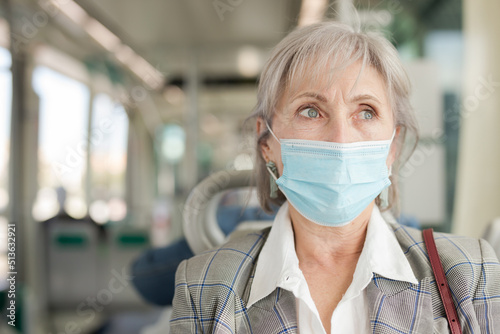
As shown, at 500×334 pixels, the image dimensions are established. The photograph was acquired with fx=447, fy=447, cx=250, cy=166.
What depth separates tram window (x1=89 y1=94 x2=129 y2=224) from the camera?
243 inches

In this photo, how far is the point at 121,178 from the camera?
755 centimetres

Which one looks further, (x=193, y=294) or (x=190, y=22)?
(x=190, y=22)

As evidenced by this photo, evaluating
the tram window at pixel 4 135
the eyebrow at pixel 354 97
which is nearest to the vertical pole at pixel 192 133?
the tram window at pixel 4 135

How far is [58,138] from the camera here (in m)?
5.28

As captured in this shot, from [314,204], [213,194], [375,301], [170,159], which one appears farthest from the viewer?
[170,159]

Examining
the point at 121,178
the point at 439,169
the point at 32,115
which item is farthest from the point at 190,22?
the point at 439,169

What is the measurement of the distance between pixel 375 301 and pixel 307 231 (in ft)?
0.95

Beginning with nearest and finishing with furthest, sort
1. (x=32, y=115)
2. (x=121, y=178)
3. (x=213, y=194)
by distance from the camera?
1. (x=213, y=194)
2. (x=32, y=115)
3. (x=121, y=178)

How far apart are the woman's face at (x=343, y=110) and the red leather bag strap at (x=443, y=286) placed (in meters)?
0.34

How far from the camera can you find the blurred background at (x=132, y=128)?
2756 mm

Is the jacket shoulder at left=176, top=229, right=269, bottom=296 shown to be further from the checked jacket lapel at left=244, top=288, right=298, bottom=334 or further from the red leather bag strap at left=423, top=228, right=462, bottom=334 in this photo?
the red leather bag strap at left=423, top=228, right=462, bottom=334

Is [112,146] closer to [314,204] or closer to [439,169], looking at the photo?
[439,169]

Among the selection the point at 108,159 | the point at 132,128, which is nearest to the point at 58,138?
the point at 108,159

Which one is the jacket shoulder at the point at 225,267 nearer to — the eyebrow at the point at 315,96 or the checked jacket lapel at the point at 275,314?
the checked jacket lapel at the point at 275,314
